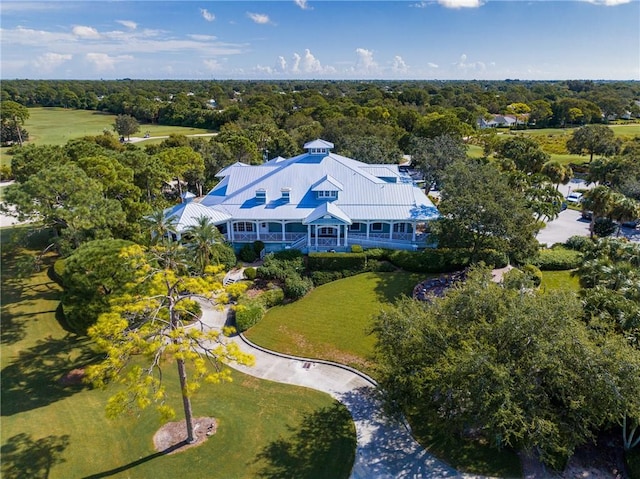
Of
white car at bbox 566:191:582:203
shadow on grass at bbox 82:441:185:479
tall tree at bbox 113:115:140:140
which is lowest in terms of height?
shadow on grass at bbox 82:441:185:479

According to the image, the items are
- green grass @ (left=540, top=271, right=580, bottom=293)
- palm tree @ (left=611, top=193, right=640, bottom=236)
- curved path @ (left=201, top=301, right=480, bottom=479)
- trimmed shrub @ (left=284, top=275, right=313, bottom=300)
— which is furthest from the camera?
palm tree @ (left=611, top=193, right=640, bottom=236)

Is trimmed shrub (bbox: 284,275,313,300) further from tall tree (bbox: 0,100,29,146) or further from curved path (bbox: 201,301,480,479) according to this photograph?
tall tree (bbox: 0,100,29,146)

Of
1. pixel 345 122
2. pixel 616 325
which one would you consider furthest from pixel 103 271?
pixel 345 122

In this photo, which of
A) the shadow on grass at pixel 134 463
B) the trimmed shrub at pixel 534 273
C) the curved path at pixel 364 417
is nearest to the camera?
the shadow on grass at pixel 134 463

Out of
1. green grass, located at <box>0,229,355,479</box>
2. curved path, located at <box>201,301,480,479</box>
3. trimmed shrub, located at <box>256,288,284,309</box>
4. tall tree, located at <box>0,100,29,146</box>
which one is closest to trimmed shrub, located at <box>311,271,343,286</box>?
trimmed shrub, located at <box>256,288,284,309</box>

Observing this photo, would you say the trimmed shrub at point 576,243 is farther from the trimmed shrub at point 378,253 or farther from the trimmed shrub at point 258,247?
the trimmed shrub at point 258,247

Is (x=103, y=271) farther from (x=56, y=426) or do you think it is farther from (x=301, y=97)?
(x=301, y=97)

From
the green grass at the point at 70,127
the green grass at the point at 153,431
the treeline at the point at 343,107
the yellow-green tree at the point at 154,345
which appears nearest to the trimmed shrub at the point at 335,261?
the green grass at the point at 153,431

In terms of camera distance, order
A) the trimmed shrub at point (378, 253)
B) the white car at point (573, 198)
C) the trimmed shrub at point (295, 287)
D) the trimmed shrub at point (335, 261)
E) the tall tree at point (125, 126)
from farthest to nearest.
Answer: the tall tree at point (125, 126) < the white car at point (573, 198) < the trimmed shrub at point (378, 253) < the trimmed shrub at point (335, 261) < the trimmed shrub at point (295, 287)
